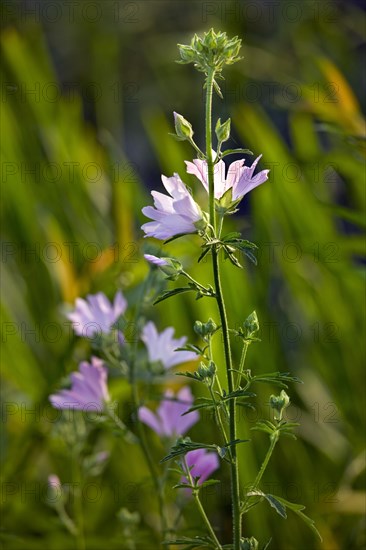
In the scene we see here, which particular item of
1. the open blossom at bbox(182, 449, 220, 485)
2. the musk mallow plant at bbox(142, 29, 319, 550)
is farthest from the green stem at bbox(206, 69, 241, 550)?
the open blossom at bbox(182, 449, 220, 485)

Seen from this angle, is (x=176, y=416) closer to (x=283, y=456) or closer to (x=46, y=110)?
(x=283, y=456)

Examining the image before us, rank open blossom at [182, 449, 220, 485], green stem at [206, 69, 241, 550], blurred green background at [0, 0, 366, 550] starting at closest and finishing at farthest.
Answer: green stem at [206, 69, 241, 550] → open blossom at [182, 449, 220, 485] → blurred green background at [0, 0, 366, 550]

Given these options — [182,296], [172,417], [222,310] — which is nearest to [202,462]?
[172,417]

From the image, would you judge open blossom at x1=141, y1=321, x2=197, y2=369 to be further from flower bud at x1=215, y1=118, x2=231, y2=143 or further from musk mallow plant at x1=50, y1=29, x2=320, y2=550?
flower bud at x1=215, y1=118, x2=231, y2=143

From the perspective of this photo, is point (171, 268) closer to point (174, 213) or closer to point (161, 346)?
point (174, 213)

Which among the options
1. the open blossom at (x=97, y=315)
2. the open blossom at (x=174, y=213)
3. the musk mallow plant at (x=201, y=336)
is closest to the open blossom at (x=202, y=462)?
the musk mallow plant at (x=201, y=336)

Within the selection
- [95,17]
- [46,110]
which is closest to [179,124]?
[46,110]
